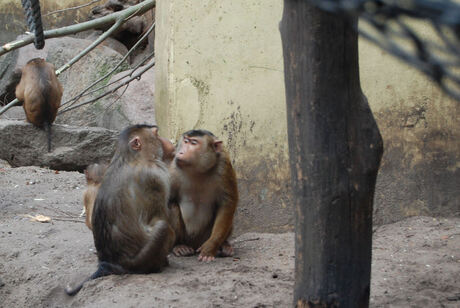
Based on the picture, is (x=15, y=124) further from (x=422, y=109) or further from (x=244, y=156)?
(x=422, y=109)

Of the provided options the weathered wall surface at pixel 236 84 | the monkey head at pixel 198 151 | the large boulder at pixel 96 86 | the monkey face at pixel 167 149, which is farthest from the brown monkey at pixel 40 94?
the monkey head at pixel 198 151

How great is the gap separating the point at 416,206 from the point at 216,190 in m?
1.78

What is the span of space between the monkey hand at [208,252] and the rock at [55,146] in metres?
5.22

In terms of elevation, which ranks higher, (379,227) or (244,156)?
(244,156)

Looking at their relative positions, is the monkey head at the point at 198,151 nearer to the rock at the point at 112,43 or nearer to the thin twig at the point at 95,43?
the thin twig at the point at 95,43

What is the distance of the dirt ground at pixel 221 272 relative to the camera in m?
3.64

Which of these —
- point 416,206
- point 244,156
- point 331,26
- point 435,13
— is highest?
point 331,26

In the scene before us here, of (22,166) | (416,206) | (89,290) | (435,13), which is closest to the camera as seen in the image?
(435,13)

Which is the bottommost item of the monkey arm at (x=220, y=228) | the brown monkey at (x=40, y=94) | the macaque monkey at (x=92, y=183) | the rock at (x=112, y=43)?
the monkey arm at (x=220, y=228)

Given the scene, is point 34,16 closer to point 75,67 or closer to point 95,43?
point 95,43

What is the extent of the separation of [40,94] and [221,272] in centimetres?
626

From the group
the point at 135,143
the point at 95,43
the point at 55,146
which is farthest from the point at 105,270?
the point at 55,146

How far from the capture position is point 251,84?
5031 millimetres

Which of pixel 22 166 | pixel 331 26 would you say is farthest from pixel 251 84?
pixel 22 166
